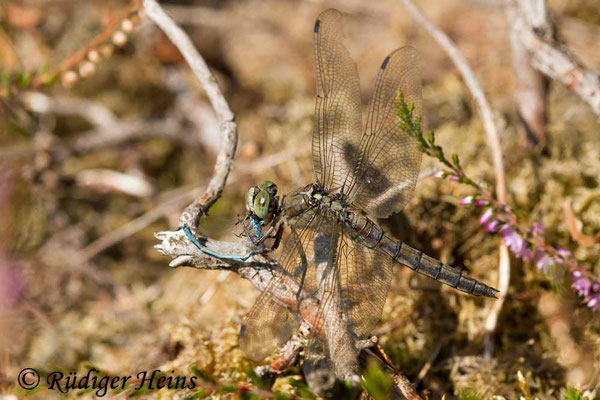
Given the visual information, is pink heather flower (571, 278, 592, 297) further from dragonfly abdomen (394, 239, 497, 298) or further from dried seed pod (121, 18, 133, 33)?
dried seed pod (121, 18, 133, 33)

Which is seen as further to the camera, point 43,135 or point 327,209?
point 43,135

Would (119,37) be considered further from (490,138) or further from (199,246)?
(490,138)

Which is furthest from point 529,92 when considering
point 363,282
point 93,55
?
→ point 93,55

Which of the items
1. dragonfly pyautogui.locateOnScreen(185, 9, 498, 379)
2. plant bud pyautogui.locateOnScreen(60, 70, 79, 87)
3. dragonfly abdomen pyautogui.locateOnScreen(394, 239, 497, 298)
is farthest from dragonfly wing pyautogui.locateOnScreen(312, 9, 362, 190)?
plant bud pyautogui.locateOnScreen(60, 70, 79, 87)

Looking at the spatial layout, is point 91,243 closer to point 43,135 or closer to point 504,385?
point 43,135

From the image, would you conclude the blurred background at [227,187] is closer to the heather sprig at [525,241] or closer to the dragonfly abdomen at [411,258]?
the heather sprig at [525,241]

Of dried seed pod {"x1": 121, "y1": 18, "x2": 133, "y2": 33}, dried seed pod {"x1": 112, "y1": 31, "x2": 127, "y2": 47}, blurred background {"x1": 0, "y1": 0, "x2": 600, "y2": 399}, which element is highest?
dried seed pod {"x1": 121, "y1": 18, "x2": 133, "y2": 33}

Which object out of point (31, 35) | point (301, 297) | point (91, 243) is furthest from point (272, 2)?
point (301, 297)
